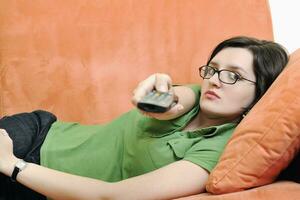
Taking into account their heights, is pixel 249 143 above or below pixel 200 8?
below

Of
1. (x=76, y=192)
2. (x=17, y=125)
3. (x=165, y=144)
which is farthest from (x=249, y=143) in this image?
(x=17, y=125)

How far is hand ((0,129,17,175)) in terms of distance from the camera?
1.03 metres

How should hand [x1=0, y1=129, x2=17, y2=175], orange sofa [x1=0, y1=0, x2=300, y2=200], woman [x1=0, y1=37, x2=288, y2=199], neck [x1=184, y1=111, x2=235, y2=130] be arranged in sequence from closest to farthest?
woman [x1=0, y1=37, x2=288, y2=199]
hand [x1=0, y1=129, x2=17, y2=175]
neck [x1=184, y1=111, x2=235, y2=130]
orange sofa [x1=0, y1=0, x2=300, y2=200]

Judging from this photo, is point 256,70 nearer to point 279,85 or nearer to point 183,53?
point 279,85

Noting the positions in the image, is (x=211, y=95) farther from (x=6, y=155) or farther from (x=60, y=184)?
(x=6, y=155)

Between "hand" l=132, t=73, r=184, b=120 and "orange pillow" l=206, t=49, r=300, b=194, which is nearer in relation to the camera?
"orange pillow" l=206, t=49, r=300, b=194

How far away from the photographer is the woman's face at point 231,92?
3.52ft

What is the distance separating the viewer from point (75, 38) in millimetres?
1437

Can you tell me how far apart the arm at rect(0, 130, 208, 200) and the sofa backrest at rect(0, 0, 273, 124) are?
430 mm

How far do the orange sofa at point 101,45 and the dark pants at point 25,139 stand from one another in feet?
0.51

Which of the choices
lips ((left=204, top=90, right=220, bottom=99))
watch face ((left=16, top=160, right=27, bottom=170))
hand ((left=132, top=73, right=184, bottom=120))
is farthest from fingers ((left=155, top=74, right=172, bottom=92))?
watch face ((left=16, top=160, right=27, bottom=170))

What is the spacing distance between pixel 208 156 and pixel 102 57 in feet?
2.08

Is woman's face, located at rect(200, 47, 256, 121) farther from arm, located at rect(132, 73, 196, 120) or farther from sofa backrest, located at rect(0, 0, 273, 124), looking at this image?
sofa backrest, located at rect(0, 0, 273, 124)

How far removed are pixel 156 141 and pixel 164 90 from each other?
0.18 m
